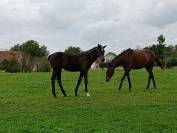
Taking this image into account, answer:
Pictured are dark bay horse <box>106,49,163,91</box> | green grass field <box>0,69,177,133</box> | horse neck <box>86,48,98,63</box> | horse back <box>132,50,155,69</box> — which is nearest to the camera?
green grass field <box>0,69,177,133</box>

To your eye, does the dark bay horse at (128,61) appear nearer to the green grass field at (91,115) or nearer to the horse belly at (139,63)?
the horse belly at (139,63)

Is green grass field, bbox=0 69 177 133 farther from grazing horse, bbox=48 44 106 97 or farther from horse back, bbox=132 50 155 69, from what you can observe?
horse back, bbox=132 50 155 69

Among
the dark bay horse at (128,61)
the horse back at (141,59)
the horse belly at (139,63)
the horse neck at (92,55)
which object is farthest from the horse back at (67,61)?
the horse belly at (139,63)

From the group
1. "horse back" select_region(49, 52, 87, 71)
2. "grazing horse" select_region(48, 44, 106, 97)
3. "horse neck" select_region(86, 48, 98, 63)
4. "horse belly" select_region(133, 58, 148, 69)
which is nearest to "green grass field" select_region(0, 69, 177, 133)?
"grazing horse" select_region(48, 44, 106, 97)

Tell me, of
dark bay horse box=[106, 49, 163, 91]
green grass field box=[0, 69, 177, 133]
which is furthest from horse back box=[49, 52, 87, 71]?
dark bay horse box=[106, 49, 163, 91]

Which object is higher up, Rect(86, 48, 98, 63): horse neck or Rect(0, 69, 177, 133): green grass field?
Rect(86, 48, 98, 63): horse neck

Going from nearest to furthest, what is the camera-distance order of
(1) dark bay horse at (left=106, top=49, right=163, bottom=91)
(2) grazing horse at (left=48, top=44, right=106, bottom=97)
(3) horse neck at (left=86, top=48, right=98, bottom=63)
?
(2) grazing horse at (left=48, top=44, right=106, bottom=97) < (3) horse neck at (left=86, top=48, right=98, bottom=63) < (1) dark bay horse at (left=106, top=49, right=163, bottom=91)

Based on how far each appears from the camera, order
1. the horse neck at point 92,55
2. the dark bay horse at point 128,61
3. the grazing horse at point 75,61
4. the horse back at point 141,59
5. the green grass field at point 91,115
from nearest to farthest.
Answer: the green grass field at point 91,115, the grazing horse at point 75,61, the horse neck at point 92,55, the dark bay horse at point 128,61, the horse back at point 141,59

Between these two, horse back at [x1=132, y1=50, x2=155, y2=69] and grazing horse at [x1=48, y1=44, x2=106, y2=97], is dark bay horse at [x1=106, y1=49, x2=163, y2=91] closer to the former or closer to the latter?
horse back at [x1=132, y1=50, x2=155, y2=69]

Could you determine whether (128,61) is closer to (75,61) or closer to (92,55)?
(92,55)

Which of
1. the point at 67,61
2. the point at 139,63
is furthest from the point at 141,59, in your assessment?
the point at 67,61

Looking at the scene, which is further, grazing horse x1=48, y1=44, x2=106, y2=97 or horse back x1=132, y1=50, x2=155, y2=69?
horse back x1=132, y1=50, x2=155, y2=69

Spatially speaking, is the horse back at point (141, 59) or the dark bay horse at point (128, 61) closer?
the dark bay horse at point (128, 61)

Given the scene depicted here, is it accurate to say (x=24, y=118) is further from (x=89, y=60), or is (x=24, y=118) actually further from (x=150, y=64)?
(x=150, y=64)
